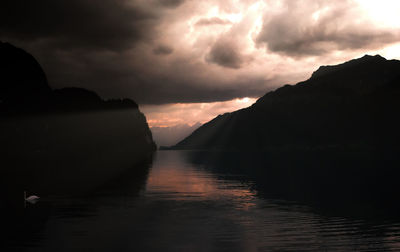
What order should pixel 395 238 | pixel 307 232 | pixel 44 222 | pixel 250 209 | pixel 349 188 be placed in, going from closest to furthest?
pixel 395 238
pixel 307 232
pixel 44 222
pixel 250 209
pixel 349 188

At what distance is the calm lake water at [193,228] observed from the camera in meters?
27.0

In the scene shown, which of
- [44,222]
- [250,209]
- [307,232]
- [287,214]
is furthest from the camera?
[250,209]

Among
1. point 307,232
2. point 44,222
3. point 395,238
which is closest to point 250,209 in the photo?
point 307,232

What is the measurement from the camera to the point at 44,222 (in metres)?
35.7

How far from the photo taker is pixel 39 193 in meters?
59.5

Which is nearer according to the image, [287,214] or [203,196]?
[287,214]

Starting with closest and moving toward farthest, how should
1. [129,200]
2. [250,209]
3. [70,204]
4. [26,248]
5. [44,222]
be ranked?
[26,248], [44,222], [250,209], [70,204], [129,200]

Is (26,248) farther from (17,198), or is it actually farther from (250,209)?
(17,198)

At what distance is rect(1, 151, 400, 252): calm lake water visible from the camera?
2695 centimetres

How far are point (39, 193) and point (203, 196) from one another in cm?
2668

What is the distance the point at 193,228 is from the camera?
33.2 m

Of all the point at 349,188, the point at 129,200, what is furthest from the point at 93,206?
the point at 349,188

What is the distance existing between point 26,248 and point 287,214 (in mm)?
25937

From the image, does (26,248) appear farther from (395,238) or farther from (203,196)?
(203,196)
